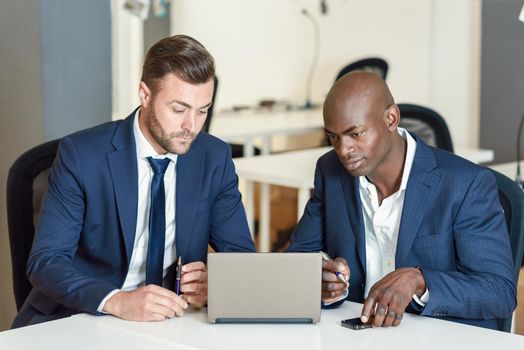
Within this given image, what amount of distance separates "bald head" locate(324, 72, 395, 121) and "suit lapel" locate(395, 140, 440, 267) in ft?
0.67

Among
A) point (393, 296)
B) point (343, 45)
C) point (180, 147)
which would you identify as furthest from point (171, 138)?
point (343, 45)

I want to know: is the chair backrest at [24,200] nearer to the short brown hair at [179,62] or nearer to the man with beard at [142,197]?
the man with beard at [142,197]

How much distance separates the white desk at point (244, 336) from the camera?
1945 mm

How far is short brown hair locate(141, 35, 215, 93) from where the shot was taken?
2391 millimetres

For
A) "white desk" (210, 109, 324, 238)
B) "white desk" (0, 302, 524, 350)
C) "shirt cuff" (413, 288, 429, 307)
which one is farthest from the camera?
"white desk" (210, 109, 324, 238)

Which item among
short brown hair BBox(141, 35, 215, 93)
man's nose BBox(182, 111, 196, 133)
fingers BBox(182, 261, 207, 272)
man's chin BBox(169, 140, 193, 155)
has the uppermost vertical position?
short brown hair BBox(141, 35, 215, 93)

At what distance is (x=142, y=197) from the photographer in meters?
2.51

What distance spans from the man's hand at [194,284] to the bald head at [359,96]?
530 millimetres

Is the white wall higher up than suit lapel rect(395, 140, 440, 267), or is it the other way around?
the white wall

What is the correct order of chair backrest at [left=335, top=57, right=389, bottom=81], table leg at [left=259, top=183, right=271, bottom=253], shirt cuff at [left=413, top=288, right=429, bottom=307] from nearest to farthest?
shirt cuff at [left=413, top=288, right=429, bottom=307]
table leg at [left=259, top=183, right=271, bottom=253]
chair backrest at [left=335, top=57, right=389, bottom=81]

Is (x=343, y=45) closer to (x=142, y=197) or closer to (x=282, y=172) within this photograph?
(x=282, y=172)

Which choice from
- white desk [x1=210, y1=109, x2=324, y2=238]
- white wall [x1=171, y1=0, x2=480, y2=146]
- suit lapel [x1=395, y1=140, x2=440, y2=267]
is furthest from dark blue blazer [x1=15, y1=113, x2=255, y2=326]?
white wall [x1=171, y1=0, x2=480, y2=146]

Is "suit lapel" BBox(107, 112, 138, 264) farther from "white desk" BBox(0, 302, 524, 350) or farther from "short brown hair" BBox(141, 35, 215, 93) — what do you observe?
"white desk" BBox(0, 302, 524, 350)

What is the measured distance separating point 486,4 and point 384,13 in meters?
1.14
